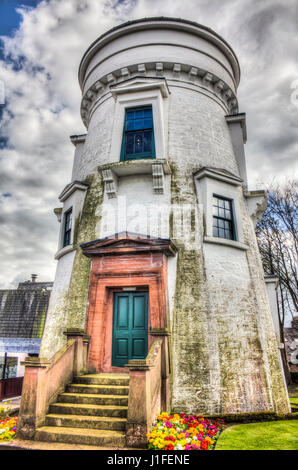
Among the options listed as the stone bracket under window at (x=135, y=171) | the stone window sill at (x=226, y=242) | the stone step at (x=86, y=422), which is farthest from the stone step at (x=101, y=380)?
the stone bracket under window at (x=135, y=171)

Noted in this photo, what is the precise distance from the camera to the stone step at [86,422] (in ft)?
21.1

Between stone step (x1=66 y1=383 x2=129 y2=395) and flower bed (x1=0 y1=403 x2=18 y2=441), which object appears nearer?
flower bed (x1=0 y1=403 x2=18 y2=441)

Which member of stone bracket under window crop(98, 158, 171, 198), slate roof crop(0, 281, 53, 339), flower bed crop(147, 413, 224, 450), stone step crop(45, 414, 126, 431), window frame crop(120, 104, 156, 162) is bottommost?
flower bed crop(147, 413, 224, 450)

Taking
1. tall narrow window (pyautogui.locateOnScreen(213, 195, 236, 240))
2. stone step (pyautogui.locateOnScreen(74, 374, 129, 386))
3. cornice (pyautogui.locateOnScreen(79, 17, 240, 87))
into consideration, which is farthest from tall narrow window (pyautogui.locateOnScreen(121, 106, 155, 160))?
stone step (pyautogui.locateOnScreen(74, 374, 129, 386))

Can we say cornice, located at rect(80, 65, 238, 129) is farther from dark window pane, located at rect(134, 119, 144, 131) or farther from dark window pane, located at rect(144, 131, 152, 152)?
dark window pane, located at rect(144, 131, 152, 152)

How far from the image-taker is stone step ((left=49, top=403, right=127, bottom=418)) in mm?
6789

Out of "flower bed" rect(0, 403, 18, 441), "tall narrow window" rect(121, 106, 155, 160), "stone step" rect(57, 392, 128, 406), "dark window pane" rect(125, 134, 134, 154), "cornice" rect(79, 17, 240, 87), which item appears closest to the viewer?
"flower bed" rect(0, 403, 18, 441)

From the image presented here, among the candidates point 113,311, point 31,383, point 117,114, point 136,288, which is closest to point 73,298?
point 113,311

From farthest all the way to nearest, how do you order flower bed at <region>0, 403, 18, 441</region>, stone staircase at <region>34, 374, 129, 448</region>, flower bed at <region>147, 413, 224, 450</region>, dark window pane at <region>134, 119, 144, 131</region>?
dark window pane at <region>134, 119, 144, 131</region>, flower bed at <region>0, 403, 18, 441</region>, stone staircase at <region>34, 374, 129, 448</region>, flower bed at <region>147, 413, 224, 450</region>

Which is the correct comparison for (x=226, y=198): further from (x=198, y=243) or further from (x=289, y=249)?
(x=289, y=249)

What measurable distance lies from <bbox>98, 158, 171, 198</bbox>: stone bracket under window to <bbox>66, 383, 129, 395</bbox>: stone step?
6.21m

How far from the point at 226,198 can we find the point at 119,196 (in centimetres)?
393

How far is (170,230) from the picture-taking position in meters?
10.3

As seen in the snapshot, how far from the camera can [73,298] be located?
33.8ft
